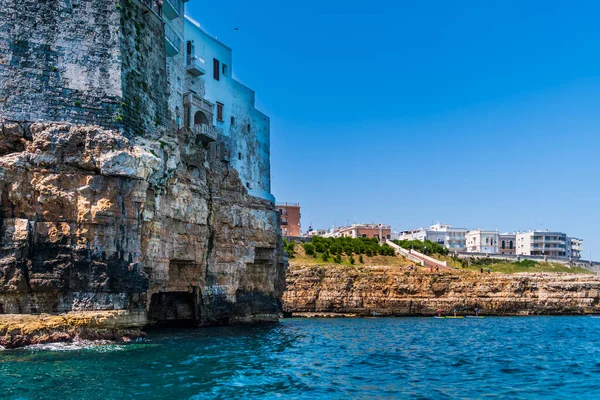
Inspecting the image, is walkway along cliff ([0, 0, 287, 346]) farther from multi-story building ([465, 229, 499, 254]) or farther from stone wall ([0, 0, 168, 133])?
multi-story building ([465, 229, 499, 254])

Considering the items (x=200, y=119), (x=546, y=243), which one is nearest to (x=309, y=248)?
(x=200, y=119)

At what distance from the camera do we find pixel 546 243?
4365 inches

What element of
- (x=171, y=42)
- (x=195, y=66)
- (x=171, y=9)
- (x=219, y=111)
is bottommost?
(x=219, y=111)

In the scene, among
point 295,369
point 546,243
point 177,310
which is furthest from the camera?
point 546,243

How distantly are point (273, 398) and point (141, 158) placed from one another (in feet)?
43.7

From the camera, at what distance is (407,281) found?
192ft

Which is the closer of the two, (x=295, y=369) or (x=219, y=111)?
(x=295, y=369)

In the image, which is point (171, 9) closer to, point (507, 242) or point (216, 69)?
point (216, 69)

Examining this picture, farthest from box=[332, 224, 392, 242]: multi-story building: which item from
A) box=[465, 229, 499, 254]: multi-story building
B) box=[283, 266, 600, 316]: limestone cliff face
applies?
box=[283, 266, 600, 316]: limestone cliff face

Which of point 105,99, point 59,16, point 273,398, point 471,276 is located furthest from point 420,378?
point 471,276

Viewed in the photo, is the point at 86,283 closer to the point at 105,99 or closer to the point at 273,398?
the point at 105,99

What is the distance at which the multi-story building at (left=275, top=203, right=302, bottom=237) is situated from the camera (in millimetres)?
85750

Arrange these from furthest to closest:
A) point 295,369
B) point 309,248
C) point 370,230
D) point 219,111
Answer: point 370,230 → point 309,248 → point 219,111 → point 295,369

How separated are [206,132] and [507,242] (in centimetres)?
9198
